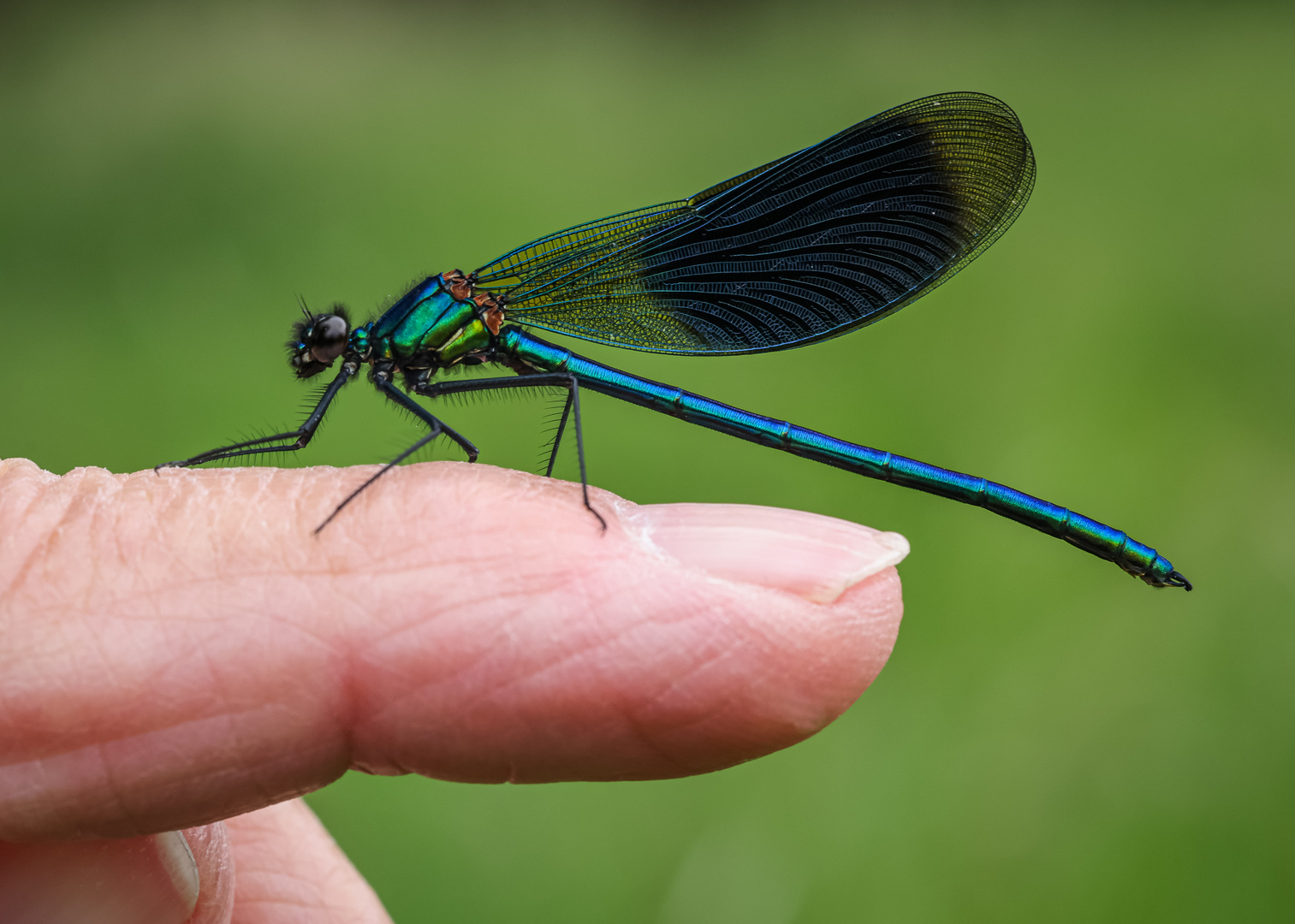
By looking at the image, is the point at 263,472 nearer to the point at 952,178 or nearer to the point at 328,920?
the point at 328,920

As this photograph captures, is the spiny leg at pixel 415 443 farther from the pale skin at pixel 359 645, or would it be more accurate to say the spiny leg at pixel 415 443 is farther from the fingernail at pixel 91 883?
the fingernail at pixel 91 883

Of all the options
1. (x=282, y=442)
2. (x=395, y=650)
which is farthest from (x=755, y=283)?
(x=395, y=650)

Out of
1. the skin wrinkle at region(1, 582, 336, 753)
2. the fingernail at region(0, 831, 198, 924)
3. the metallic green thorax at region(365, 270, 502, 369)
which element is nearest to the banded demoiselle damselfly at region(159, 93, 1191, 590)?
the metallic green thorax at region(365, 270, 502, 369)

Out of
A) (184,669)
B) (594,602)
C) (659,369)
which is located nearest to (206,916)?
(184,669)

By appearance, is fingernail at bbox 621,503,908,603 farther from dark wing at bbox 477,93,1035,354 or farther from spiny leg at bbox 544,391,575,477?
dark wing at bbox 477,93,1035,354

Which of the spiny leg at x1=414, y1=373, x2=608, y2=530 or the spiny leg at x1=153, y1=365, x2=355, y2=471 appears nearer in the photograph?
the spiny leg at x1=153, y1=365, x2=355, y2=471

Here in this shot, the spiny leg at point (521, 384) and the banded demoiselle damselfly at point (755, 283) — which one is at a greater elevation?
the banded demoiselle damselfly at point (755, 283)

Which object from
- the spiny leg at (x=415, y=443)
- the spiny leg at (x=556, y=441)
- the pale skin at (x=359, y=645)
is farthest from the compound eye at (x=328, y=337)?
the pale skin at (x=359, y=645)
